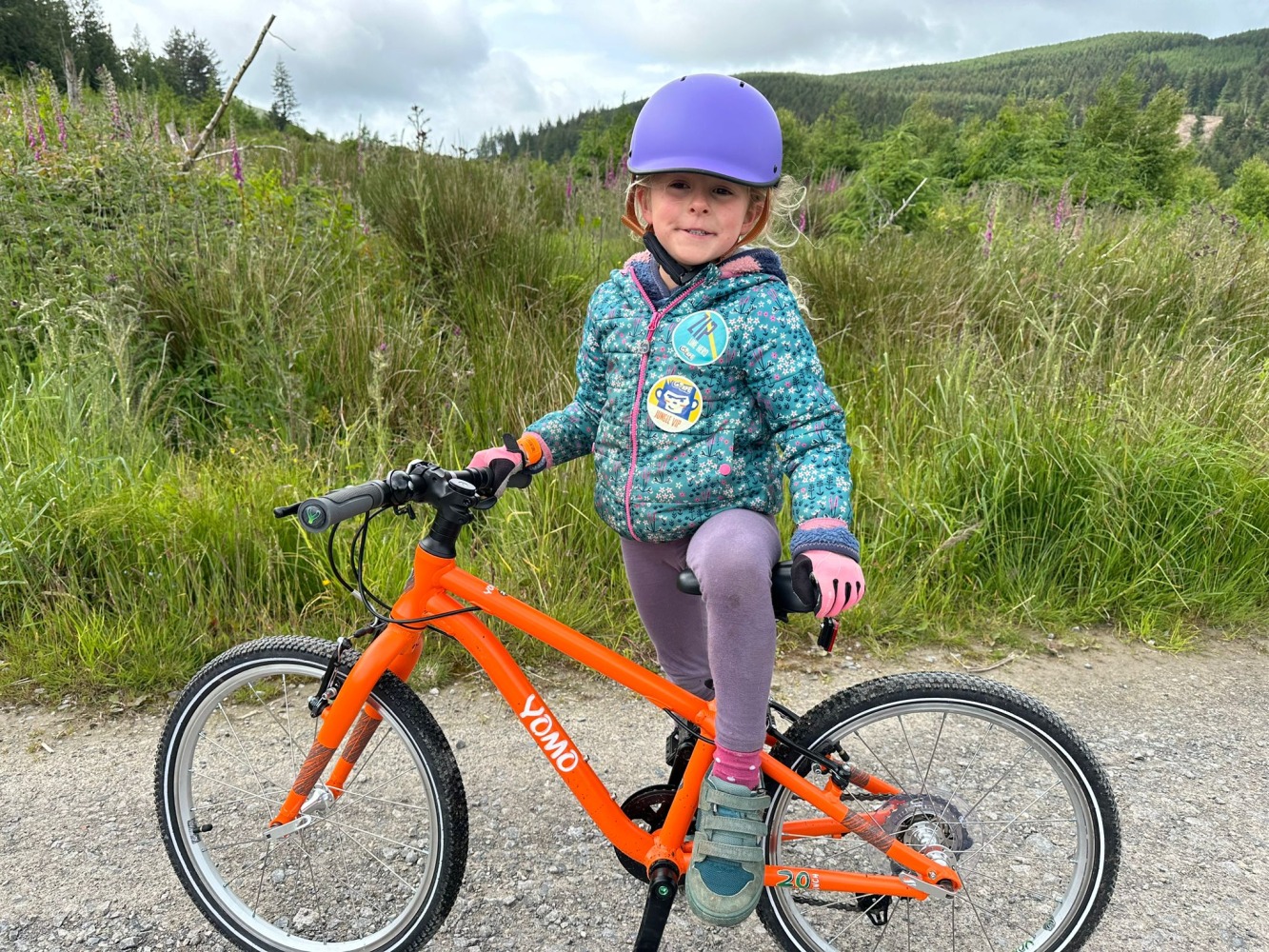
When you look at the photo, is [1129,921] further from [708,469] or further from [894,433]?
[894,433]

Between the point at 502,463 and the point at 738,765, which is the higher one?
the point at 502,463

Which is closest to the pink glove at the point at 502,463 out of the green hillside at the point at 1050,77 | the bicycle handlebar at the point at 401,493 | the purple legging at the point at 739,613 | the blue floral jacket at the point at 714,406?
the bicycle handlebar at the point at 401,493

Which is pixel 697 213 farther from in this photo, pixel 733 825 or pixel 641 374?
pixel 733 825

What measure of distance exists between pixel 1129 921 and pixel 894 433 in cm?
240

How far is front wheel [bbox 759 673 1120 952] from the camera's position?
1674 millimetres

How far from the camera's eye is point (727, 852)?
61.1 inches

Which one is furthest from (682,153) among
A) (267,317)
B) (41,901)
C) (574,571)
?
(267,317)

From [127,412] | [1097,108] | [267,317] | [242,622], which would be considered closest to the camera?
[242,622]

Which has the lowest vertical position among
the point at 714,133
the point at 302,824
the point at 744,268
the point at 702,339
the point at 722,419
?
the point at 302,824

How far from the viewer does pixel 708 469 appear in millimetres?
1589

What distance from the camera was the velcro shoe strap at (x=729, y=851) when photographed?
1.55 metres

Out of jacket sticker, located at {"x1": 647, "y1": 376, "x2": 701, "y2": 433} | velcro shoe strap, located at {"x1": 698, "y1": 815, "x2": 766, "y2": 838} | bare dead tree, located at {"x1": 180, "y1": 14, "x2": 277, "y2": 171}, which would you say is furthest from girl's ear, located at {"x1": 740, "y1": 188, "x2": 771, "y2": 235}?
bare dead tree, located at {"x1": 180, "y1": 14, "x2": 277, "y2": 171}

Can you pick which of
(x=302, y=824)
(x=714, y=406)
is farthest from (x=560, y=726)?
(x=714, y=406)

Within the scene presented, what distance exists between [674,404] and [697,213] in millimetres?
398
